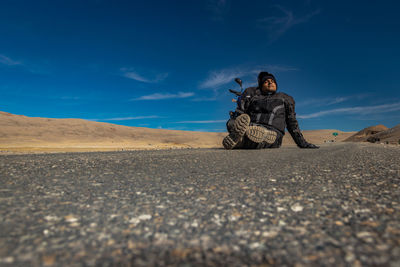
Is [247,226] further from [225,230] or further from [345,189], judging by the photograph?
[345,189]

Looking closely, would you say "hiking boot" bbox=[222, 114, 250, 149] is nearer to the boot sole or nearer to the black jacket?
the boot sole

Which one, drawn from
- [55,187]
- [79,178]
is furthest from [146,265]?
[79,178]

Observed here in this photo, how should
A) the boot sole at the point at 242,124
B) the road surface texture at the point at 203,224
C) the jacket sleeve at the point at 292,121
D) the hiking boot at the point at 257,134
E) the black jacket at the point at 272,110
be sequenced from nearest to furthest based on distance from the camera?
1. the road surface texture at the point at 203,224
2. the boot sole at the point at 242,124
3. the hiking boot at the point at 257,134
4. the black jacket at the point at 272,110
5. the jacket sleeve at the point at 292,121

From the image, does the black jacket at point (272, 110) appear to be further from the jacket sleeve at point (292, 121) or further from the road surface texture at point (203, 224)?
the road surface texture at point (203, 224)

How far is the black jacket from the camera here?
7337 millimetres

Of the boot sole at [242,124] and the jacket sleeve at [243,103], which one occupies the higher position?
the jacket sleeve at [243,103]

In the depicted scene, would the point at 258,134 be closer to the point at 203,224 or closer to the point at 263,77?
the point at 263,77

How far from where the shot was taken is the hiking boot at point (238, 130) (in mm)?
5980

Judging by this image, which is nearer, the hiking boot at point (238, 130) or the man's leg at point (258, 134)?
the hiking boot at point (238, 130)

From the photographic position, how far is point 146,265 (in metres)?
0.85

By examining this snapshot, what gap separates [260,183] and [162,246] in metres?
1.28

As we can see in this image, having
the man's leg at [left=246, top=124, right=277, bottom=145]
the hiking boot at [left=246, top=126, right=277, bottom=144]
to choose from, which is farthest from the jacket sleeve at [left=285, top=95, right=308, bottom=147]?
the hiking boot at [left=246, top=126, right=277, bottom=144]

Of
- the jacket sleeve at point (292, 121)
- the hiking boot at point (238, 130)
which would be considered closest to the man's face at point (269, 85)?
the jacket sleeve at point (292, 121)

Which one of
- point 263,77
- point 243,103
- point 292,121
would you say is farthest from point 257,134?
point 263,77
